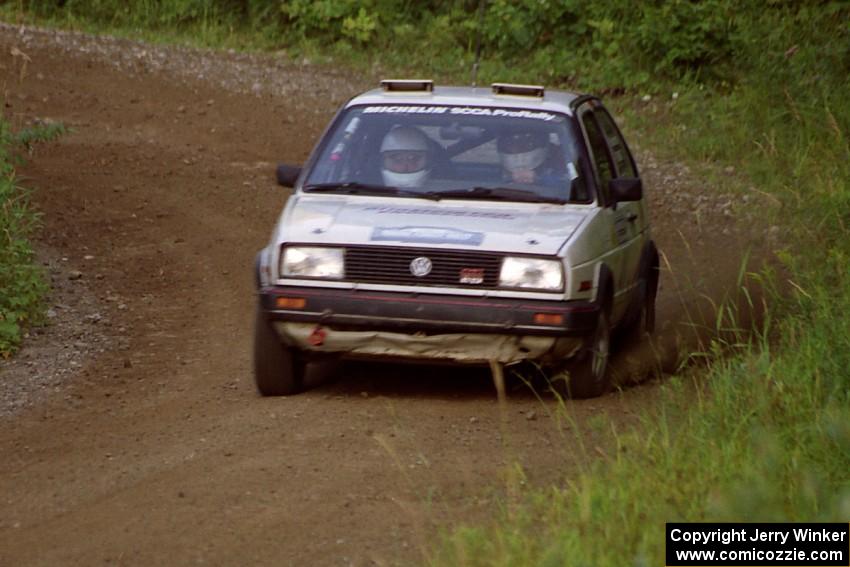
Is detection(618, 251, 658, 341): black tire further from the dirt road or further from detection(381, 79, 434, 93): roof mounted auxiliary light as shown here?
detection(381, 79, 434, 93): roof mounted auxiliary light

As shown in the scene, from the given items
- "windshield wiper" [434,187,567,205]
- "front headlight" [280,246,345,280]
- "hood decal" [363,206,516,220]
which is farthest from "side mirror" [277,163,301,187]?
"front headlight" [280,246,345,280]

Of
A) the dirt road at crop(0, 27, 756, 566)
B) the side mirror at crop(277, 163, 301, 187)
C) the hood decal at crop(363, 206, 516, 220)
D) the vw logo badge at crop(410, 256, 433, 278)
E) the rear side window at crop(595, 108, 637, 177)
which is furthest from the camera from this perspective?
the rear side window at crop(595, 108, 637, 177)

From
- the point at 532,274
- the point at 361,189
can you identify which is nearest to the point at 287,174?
the point at 361,189

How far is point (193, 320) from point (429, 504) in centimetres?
482

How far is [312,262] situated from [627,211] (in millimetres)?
2122

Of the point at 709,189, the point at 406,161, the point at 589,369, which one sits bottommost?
the point at 709,189

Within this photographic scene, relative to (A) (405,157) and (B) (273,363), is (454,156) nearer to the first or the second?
(A) (405,157)

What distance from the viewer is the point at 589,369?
7.57m

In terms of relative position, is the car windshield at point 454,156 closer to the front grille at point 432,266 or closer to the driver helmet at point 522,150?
the driver helmet at point 522,150

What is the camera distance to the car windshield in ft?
26.5

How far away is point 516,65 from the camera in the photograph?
66.7ft

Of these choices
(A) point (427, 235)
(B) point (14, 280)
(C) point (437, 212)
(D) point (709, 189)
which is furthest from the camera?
(D) point (709, 189)

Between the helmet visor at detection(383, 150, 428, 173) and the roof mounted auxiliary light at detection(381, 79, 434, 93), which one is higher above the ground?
the roof mounted auxiliary light at detection(381, 79, 434, 93)

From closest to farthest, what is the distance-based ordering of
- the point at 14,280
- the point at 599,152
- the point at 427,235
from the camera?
the point at 427,235
the point at 599,152
the point at 14,280
